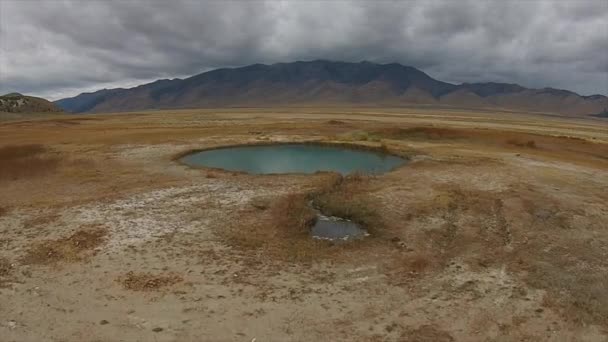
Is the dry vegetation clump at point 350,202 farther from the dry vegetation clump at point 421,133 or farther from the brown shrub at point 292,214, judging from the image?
the dry vegetation clump at point 421,133

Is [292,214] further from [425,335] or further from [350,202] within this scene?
[425,335]

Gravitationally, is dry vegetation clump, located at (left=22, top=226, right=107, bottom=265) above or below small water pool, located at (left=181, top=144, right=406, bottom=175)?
below

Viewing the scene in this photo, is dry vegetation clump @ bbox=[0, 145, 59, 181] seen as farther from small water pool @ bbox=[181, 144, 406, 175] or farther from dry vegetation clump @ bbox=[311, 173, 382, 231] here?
dry vegetation clump @ bbox=[311, 173, 382, 231]

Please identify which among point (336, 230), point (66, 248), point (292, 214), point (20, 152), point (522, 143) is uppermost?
point (20, 152)

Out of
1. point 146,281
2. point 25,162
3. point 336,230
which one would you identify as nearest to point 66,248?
point 146,281

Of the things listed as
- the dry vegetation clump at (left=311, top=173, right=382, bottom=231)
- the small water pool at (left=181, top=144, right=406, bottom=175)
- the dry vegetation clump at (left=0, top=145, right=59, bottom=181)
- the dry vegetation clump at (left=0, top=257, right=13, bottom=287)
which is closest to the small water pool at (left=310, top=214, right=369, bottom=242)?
the dry vegetation clump at (left=311, top=173, right=382, bottom=231)
